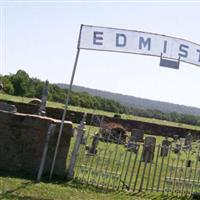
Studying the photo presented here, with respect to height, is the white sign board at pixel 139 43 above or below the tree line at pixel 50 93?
below

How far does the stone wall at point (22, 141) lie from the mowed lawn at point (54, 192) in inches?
30.4

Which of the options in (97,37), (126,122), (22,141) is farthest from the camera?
(126,122)

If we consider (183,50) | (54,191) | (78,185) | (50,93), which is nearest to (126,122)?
(50,93)

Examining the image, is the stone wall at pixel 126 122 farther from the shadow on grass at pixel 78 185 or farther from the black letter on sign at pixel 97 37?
the black letter on sign at pixel 97 37

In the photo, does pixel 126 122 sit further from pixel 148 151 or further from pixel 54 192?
pixel 54 192

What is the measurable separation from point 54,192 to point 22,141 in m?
1.88

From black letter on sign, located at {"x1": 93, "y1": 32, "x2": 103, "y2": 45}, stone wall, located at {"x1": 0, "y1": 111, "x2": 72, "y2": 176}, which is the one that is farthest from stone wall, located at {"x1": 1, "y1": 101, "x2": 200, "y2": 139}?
black letter on sign, located at {"x1": 93, "y1": 32, "x2": 103, "y2": 45}

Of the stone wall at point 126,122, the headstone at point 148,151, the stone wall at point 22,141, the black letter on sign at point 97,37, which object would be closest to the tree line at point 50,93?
the stone wall at point 126,122

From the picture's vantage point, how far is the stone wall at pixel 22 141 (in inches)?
465

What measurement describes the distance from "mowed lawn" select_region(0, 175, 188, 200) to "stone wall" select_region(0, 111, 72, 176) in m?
0.77

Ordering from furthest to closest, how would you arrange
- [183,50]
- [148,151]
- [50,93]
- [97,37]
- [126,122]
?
[50,93]
[126,122]
[148,151]
[183,50]
[97,37]

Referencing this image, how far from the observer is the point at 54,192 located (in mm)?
10438

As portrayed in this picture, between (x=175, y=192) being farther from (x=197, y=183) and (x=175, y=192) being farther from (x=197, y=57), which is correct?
(x=197, y=57)

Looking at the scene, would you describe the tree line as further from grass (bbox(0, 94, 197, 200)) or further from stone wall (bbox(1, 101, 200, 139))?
grass (bbox(0, 94, 197, 200))
